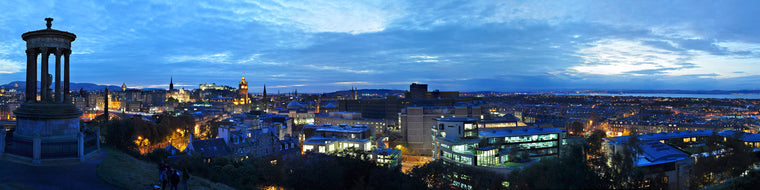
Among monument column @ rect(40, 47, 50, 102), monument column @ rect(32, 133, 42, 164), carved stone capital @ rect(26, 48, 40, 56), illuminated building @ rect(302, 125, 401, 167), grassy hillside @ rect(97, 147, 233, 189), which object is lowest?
illuminated building @ rect(302, 125, 401, 167)

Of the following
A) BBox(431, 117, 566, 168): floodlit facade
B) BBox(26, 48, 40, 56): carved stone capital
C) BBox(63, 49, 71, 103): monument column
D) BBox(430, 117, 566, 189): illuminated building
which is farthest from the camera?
BBox(431, 117, 566, 168): floodlit facade

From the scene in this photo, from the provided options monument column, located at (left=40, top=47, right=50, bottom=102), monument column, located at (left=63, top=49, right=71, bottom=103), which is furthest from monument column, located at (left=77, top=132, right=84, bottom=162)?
monument column, located at (left=40, top=47, right=50, bottom=102)

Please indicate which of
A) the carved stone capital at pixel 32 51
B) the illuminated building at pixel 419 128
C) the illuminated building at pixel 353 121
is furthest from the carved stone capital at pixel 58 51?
the illuminated building at pixel 353 121

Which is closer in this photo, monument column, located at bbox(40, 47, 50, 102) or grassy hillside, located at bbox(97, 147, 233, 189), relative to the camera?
→ grassy hillside, located at bbox(97, 147, 233, 189)

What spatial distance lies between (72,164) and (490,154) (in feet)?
150

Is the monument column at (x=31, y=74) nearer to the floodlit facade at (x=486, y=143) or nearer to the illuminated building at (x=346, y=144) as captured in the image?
the illuminated building at (x=346, y=144)

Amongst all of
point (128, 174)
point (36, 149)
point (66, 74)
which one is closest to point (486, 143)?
point (128, 174)

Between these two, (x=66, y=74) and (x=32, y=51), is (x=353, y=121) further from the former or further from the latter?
(x=32, y=51)

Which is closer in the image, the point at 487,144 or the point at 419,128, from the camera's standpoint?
the point at 487,144

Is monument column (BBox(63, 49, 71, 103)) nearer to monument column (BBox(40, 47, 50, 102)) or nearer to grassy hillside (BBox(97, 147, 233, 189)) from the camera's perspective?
monument column (BBox(40, 47, 50, 102))

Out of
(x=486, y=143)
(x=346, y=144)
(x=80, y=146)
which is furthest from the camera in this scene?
(x=346, y=144)

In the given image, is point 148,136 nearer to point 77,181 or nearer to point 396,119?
point 77,181

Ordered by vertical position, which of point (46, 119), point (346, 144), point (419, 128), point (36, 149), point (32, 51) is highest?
point (32, 51)

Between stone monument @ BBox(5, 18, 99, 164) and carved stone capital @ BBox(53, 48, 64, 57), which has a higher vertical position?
carved stone capital @ BBox(53, 48, 64, 57)
